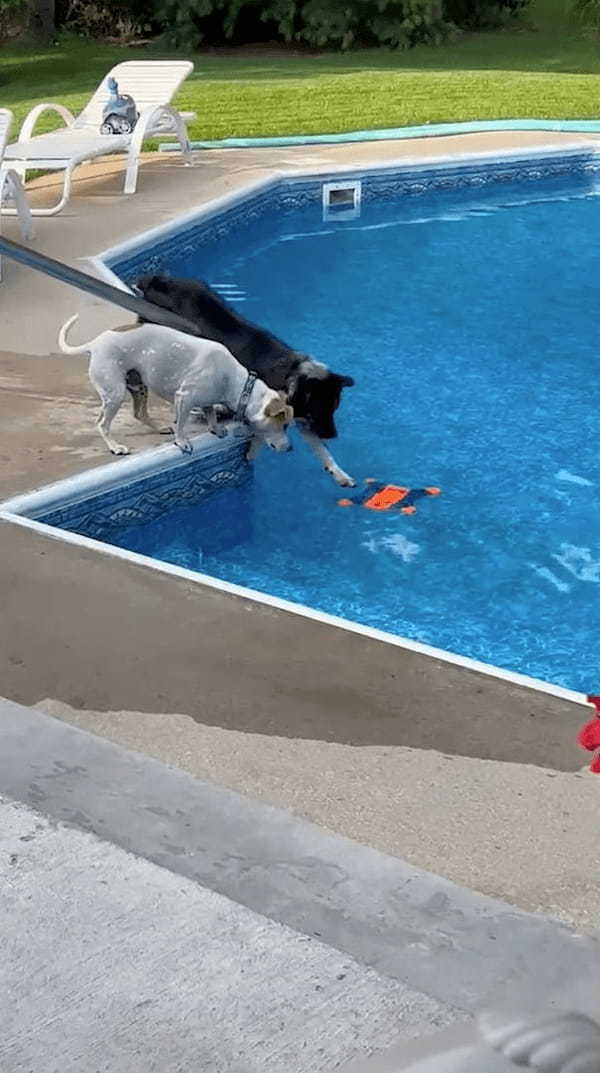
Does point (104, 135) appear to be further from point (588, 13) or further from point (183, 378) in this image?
point (588, 13)

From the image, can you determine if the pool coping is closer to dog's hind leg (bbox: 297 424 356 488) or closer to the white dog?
the white dog

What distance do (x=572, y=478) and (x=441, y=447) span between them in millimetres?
716

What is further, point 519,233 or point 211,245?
point 519,233

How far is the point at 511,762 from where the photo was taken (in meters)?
3.56

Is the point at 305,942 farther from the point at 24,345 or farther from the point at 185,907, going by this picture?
the point at 24,345

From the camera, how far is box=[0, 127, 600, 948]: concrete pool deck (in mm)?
3221

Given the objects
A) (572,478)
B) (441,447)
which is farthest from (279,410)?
(572,478)

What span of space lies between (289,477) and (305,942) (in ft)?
13.3

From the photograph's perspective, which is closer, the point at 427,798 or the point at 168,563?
the point at 427,798

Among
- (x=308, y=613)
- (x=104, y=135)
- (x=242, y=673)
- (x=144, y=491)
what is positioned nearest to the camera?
(x=242, y=673)

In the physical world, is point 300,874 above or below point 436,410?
above

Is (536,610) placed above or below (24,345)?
below

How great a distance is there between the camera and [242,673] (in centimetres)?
401

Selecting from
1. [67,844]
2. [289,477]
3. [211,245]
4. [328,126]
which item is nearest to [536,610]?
[289,477]
